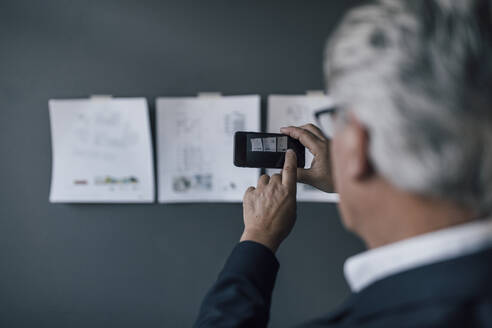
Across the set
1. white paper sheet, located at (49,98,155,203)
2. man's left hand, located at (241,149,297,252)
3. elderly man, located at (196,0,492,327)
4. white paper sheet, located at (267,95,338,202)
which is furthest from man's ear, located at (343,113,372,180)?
white paper sheet, located at (49,98,155,203)

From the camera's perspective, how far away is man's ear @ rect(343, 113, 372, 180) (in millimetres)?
414

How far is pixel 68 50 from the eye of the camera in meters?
1.38

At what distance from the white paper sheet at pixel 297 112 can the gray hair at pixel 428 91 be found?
37.0 inches

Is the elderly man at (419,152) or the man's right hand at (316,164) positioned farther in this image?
the man's right hand at (316,164)

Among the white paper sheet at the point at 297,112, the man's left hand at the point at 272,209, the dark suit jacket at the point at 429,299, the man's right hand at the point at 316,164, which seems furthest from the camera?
the white paper sheet at the point at 297,112

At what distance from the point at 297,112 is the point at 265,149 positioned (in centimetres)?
53

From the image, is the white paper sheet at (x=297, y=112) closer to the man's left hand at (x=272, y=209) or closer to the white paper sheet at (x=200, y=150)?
the white paper sheet at (x=200, y=150)

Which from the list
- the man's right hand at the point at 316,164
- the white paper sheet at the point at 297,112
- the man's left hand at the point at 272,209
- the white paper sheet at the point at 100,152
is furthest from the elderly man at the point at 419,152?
the white paper sheet at the point at 100,152

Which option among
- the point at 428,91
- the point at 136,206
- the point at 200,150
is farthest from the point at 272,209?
the point at 136,206

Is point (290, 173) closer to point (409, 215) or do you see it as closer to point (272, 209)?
point (272, 209)

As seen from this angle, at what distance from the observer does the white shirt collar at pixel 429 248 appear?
14.8 inches

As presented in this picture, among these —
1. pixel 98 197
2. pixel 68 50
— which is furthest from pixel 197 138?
pixel 68 50

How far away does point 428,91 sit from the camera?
360mm

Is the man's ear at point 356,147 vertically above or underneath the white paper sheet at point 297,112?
underneath
